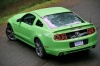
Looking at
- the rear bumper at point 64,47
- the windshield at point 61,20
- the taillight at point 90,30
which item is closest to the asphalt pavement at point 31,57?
the rear bumper at point 64,47

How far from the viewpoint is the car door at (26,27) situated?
38.3ft

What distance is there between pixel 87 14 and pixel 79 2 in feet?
11.8

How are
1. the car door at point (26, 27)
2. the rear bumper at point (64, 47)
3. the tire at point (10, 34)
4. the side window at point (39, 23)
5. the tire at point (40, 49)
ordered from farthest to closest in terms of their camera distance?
the tire at point (10, 34), the car door at point (26, 27), the side window at point (39, 23), the tire at point (40, 49), the rear bumper at point (64, 47)

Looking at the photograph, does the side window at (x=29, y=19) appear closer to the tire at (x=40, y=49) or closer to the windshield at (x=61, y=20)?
the windshield at (x=61, y=20)

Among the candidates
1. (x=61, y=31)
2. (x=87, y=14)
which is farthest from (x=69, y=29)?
(x=87, y=14)

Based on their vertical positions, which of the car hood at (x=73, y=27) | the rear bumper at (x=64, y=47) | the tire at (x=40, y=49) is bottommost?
the tire at (x=40, y=49)

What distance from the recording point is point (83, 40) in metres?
10.0

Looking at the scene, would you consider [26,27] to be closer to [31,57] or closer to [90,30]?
[31,57]

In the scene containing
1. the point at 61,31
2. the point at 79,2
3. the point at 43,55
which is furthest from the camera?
the point at 79,2

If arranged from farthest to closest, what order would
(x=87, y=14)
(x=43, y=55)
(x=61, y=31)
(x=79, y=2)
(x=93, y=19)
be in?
(x=79, y=2) < (x=87, y=14) < (x=93, y=19) < (x=43, y=55) < (x=61, y=31)

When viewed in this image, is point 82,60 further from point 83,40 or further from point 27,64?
point 27,64

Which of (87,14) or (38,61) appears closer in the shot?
(38,61)

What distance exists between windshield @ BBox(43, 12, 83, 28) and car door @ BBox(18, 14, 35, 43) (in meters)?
0.88

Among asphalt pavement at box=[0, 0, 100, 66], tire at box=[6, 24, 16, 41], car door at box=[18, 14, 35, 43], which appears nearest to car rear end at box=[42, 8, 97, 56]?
asphalt pavement at box=[0, 0, 100, 66]
